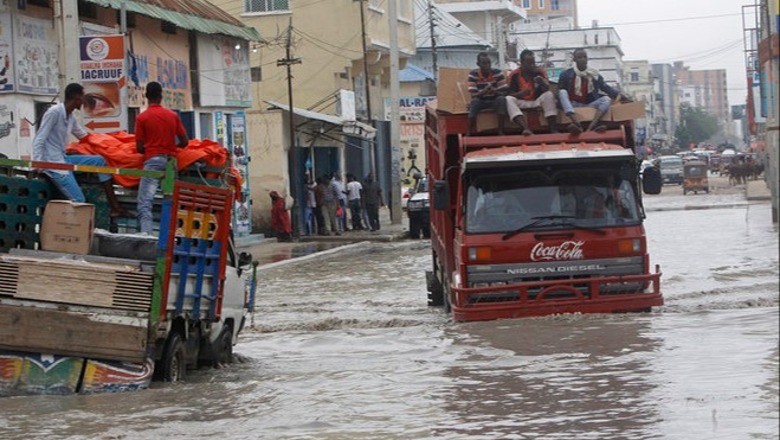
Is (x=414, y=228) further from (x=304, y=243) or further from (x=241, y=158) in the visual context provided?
(x=241, y=158)

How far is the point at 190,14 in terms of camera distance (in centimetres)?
3472

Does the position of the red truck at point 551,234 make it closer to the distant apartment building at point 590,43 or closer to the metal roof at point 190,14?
the metal roof at point 190,14

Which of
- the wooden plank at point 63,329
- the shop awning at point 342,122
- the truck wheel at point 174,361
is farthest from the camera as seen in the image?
the shop awning at point 342,122

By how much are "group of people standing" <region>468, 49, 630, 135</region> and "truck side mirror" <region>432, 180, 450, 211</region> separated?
76 centimetres

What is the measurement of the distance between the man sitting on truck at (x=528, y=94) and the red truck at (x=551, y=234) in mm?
488

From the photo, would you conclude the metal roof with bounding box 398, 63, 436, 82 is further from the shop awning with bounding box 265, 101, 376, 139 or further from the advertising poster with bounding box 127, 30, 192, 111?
the advertising poster with bounding box 127, 30, 192, 111

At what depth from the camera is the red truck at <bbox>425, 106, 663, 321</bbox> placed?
1582 cm

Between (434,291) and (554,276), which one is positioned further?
(434,291)

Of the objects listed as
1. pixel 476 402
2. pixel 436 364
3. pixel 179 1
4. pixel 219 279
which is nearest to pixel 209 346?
pixel 219 279

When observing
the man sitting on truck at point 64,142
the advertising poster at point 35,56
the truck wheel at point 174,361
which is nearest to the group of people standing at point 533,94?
the man sitting on truck at point 64,142

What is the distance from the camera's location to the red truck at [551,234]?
1582 centimetres

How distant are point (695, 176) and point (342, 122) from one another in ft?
81.4

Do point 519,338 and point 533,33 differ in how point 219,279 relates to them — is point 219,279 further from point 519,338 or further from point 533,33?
point 533,33

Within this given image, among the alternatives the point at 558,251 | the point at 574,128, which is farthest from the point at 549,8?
the point at 558,251
